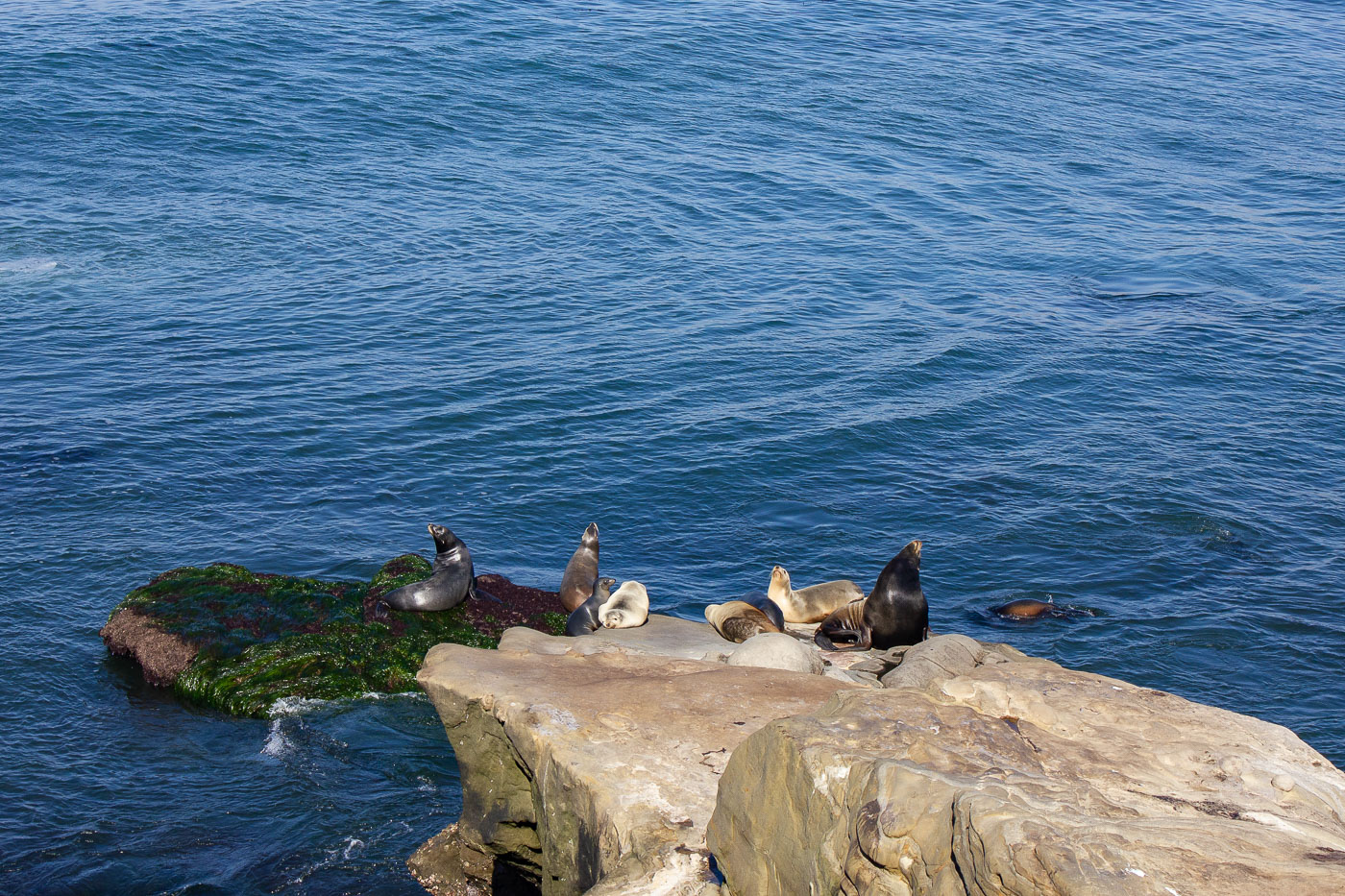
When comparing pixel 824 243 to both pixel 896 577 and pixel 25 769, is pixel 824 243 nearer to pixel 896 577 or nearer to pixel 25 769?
pixel 896 577

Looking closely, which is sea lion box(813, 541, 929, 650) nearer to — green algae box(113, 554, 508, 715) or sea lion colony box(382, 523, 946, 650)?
sea lion colony box(382, 523, 946, 650)

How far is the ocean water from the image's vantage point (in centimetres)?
1210

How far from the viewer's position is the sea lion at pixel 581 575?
13031mm

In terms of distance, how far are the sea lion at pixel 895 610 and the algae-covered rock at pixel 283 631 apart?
3.19m

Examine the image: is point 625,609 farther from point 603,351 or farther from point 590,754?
point 603,351

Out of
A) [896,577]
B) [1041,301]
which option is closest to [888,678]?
[896,577]

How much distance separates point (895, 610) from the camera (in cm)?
1205

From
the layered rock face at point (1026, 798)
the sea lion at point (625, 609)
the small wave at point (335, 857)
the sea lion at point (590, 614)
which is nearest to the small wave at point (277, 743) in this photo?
the small wave at point (335, 857)

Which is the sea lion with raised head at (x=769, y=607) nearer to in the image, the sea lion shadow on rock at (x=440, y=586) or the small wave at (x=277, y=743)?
the sea lion shadow on rock at (x=440, y=586)

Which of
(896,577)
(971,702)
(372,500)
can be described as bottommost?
(372,500)

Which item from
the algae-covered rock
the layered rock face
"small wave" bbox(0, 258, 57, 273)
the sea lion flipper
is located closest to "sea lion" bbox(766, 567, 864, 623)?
the algae-covered rock

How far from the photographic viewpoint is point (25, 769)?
10.4 metres

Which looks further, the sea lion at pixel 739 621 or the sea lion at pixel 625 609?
the sea lion at pixel 625 609

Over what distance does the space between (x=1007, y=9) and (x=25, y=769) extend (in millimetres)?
44567
